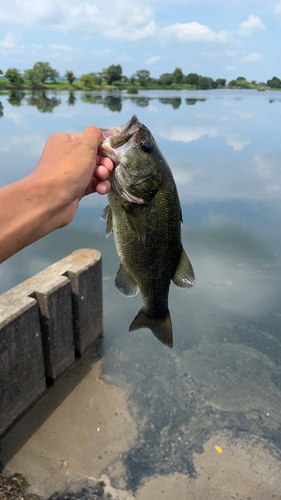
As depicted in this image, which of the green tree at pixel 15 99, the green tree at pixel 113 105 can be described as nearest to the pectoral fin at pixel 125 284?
the green tree at pixel 113 105

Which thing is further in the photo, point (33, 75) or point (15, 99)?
point (33, 75)

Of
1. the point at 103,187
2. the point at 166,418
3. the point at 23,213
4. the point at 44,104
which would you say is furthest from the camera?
the point at 44,104

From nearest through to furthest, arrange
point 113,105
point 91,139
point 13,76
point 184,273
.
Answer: point 91,139 → point 184,273 → point 113,105 → point 13,76

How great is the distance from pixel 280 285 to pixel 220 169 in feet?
32.9

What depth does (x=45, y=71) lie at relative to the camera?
87.8 meters

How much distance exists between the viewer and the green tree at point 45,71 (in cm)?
8585

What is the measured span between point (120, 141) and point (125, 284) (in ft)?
3.15

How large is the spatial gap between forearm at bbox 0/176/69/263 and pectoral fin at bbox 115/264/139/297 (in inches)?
25.1

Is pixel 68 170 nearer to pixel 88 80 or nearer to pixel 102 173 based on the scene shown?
pixel 102 173

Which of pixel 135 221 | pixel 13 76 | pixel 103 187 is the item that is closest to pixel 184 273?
pixel 135 221

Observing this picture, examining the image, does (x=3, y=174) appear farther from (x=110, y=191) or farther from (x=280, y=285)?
(x=110, y=191)

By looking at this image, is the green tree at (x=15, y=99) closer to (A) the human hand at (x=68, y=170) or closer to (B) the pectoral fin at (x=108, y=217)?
(B) the pectoral fin at (x=108, y=217)

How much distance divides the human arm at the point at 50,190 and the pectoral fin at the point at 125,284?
0.55 meters

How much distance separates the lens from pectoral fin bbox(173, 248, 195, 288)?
2.20 meters
